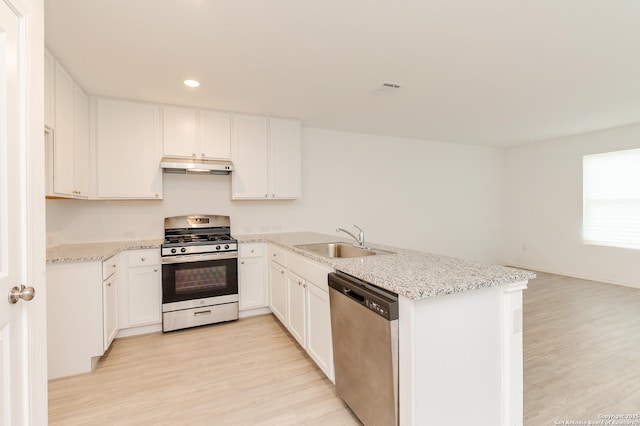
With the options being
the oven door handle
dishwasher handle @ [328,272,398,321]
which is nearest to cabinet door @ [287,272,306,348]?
dishwasher handle @ [328,272,398,321]

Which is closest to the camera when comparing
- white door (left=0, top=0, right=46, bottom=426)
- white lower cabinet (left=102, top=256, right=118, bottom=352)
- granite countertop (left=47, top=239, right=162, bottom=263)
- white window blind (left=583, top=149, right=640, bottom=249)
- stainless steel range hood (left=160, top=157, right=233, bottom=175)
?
white door (left=0, top=0, right=46, bottom=426)

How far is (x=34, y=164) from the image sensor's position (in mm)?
1242

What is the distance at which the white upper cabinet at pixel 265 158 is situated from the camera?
3.62 m

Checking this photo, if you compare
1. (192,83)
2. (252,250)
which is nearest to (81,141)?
(192,83)

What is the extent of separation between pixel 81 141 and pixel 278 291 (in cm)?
242

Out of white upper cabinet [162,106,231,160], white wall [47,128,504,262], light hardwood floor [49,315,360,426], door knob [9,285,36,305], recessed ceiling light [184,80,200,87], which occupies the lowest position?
light hardwood floor [49,315,360,426]

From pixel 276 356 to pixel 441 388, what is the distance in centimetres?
159

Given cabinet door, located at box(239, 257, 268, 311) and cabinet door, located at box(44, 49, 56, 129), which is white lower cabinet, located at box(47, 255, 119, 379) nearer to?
cabinet door, located at box(44, 49, 56, 129)

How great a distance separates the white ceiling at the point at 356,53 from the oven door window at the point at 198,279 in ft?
5.83

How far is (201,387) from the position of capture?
2146 mm

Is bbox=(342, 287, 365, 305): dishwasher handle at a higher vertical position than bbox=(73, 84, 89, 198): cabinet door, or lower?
lower

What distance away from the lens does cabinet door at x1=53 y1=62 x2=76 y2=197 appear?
2312mm

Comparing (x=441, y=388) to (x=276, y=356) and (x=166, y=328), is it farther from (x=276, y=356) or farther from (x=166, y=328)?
(x=166, y=328)

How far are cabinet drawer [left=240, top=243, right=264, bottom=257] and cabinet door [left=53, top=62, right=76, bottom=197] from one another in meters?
1.64
